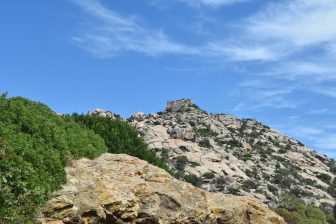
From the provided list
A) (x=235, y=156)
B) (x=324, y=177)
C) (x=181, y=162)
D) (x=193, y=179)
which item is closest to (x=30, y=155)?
(x=193, y=179)

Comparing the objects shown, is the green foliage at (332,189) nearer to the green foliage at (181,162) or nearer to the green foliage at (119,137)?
the green foliage at (181,162)

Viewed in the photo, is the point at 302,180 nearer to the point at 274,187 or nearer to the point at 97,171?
the point at 274,187

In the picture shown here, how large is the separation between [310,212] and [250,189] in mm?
13788

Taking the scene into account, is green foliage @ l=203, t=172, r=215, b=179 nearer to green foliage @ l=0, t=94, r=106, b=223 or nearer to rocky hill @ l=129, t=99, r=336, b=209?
rocky hill @ l=129, t=99, r=336, b=209

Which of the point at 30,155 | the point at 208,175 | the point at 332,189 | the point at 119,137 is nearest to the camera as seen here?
the point at 30,155

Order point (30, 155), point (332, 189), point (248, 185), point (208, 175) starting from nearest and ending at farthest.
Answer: point (30, 155) < point (248, 185) < point (208, 175) < point (332, 189)

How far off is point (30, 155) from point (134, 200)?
12.8 ft

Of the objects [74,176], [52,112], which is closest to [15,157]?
[74,176]

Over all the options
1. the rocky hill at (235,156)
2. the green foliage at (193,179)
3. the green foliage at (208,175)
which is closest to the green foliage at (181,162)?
the rocky hill at (235,156)

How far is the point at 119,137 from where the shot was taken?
28.9 metres

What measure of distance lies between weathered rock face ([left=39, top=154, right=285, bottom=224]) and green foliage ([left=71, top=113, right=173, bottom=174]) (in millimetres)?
7202

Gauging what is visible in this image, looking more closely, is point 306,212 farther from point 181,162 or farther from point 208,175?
point 181,162

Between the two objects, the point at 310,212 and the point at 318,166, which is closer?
the point at 310,212

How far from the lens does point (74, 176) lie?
17.0 m
